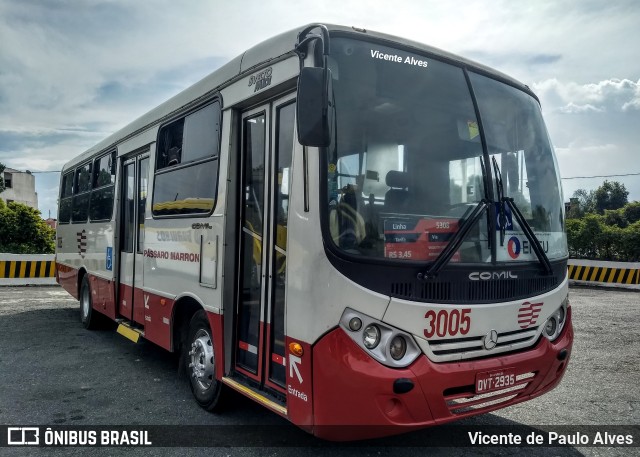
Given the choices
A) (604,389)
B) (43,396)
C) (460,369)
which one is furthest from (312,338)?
(604,389)

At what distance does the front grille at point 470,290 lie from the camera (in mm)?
3350

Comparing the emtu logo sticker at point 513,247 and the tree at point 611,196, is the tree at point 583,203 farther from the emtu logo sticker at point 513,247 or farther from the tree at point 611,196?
the emtu logo sticker at point 513,247

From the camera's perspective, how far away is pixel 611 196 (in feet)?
180

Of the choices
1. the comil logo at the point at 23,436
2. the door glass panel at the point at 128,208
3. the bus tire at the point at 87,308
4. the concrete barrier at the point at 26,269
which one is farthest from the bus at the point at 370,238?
the concrete barrier at the point at 26,269

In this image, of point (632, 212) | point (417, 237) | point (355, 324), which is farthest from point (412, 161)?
point (632, 212)

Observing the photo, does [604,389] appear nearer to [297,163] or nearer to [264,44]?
[297,163]

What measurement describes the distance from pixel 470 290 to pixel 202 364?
2.65 m

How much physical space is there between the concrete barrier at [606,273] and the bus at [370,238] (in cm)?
1384

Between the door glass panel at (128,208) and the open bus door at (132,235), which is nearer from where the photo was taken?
the open bus door at (132,235)

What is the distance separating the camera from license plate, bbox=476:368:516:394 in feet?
11.5

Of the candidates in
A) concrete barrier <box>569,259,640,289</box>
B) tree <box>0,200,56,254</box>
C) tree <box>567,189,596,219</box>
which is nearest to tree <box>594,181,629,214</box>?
tree <box>567,189,596,219</box>

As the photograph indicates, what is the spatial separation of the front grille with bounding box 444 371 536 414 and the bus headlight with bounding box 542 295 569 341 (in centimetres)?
36

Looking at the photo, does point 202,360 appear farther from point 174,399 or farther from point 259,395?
point 259,395

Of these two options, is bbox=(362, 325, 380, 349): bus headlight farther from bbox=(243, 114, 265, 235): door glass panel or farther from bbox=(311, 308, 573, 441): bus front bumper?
bbox=(243, 114, 265, 235): door glass panel
